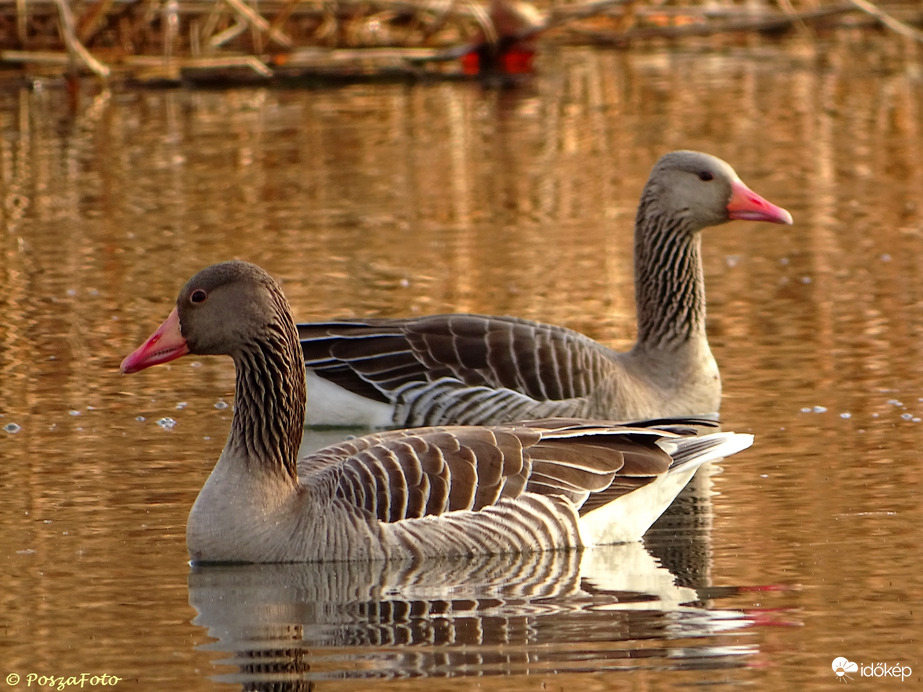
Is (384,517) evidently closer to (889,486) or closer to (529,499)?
(529,499)

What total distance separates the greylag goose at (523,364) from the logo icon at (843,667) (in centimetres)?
438

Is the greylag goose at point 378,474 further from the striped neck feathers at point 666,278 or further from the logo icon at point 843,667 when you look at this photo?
the striped neck feathers at point 666,278

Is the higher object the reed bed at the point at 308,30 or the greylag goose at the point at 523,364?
the reed bed at the point at 308,30

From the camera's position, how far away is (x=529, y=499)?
8602 mm

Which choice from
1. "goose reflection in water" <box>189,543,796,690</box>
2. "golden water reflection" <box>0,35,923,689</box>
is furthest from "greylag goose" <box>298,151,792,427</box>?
"goose reflection in water" <box>189,543,796,690</box>

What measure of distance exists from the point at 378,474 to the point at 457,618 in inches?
44.4

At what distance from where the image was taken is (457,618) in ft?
24.7

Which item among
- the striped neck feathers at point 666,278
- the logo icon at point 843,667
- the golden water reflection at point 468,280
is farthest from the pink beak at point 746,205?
the logo icon at point 843,667

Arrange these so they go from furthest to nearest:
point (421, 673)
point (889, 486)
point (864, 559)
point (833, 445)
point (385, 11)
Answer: point (385, 11) → point (833, 445) → point (889, 486) → point (864, 559) → point (421, 673)

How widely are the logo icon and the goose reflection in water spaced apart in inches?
13.5

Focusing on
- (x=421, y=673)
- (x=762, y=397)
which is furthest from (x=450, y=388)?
(x=421, y=673)

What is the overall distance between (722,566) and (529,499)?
1.00m

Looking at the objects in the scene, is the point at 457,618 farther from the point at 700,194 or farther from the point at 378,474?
the point at 700,194

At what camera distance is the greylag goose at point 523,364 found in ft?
36.7
